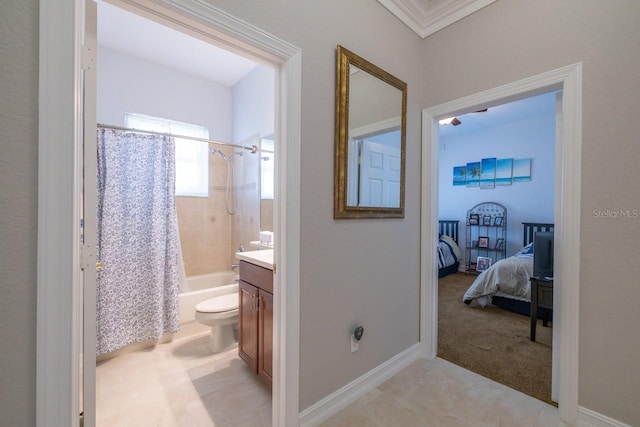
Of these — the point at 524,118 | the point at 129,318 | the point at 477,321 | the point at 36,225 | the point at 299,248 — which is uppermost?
the point at 524,118

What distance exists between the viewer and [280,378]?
139 cm

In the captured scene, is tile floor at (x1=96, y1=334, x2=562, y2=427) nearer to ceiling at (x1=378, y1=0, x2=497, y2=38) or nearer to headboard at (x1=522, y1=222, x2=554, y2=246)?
→ ceiling at (x1=378, y1=0, x2=497, y2=38)

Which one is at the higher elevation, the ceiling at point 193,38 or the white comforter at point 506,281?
the ceiling at point 193,38

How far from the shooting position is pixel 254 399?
1707 mm

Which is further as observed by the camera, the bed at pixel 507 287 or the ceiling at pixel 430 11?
the bed at pixel 507 287

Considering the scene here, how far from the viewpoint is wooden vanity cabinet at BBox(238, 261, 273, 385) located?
1664 mm

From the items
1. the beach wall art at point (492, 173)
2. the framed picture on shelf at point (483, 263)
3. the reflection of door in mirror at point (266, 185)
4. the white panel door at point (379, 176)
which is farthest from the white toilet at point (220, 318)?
the beach wall art at point (492, 173)

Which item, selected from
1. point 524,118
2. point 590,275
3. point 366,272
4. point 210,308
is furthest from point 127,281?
point 524,118

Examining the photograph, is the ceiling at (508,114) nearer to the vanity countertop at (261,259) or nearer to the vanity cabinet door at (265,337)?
the vanity countertop at (261,259)

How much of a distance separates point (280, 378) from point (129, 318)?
1642 millimetres

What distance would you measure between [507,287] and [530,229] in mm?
2080

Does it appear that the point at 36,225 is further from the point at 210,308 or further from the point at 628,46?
the point at 628,46

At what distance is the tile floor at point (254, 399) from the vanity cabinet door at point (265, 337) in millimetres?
169

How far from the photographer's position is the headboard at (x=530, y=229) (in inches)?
176
